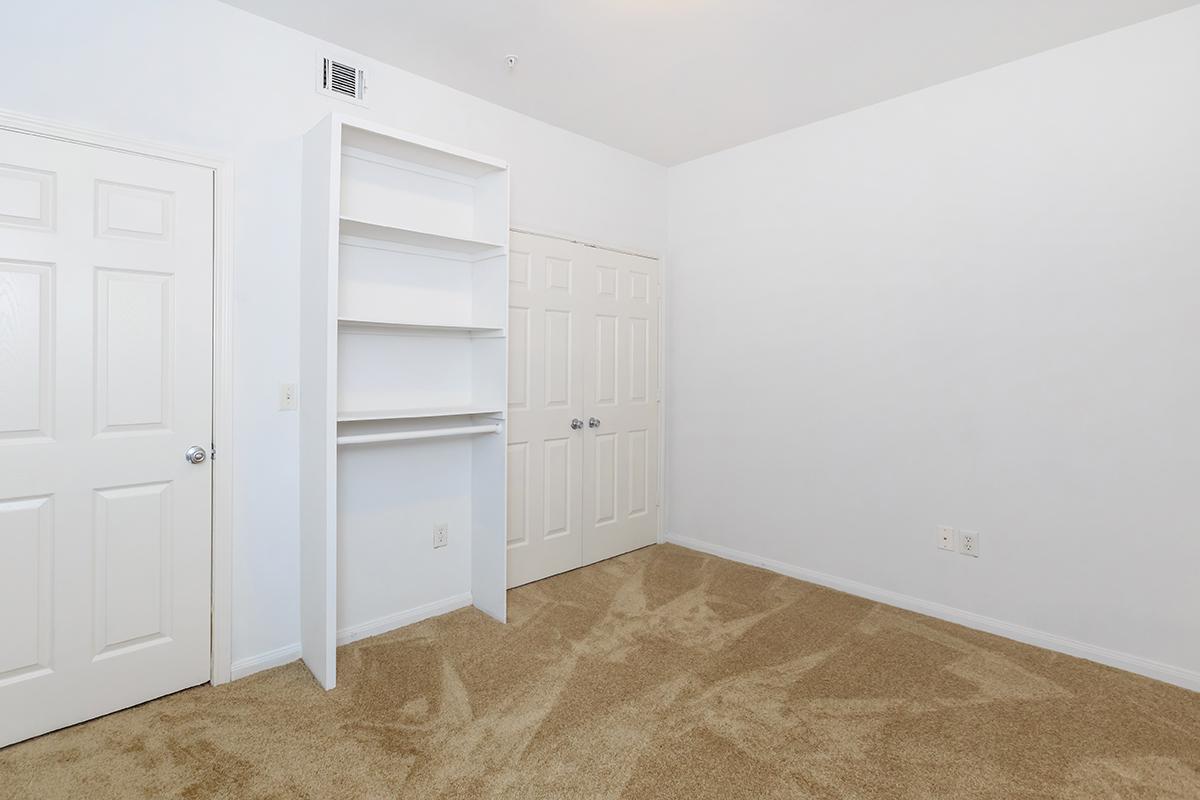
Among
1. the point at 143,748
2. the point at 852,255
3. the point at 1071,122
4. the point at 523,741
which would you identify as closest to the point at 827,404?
the point at 852,255

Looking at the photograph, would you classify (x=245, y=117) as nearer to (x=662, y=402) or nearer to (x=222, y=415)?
(x=222, y=415)

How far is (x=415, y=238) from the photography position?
9.10 feet

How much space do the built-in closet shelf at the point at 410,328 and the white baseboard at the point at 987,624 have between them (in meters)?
2.17

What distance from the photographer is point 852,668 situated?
255cm

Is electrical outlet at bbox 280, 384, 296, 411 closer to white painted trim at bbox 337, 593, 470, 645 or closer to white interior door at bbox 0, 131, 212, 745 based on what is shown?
white interior door at bbox 0, 131, 212, 745

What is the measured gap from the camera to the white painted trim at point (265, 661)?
244cm

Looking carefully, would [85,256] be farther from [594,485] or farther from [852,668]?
[852,668]

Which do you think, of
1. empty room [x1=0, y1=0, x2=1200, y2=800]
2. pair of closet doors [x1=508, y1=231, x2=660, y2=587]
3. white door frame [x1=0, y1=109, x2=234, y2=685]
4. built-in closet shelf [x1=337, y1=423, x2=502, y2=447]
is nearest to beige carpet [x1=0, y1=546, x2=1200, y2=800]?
empty room [x1=0, y1=0, x2=1200, y2=800]

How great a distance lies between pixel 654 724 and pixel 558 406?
193 centimetres

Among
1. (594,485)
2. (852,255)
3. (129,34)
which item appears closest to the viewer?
(129,34)

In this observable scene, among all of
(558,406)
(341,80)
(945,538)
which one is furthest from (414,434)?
(945,538)

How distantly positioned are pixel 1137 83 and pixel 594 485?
326 cm

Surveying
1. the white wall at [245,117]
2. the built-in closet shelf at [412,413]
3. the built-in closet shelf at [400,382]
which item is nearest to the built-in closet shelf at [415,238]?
the built-in closet shelf at [400,382]

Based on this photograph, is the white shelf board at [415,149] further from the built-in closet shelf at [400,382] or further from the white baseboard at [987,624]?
the white baseboard at [987,624]
